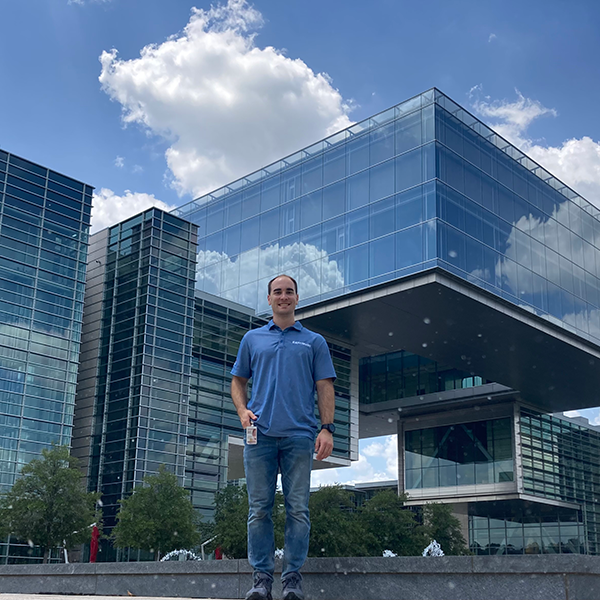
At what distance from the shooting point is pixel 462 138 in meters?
34.6

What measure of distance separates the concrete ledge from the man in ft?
3.65

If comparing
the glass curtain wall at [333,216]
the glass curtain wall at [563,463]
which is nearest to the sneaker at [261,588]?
the glass curtain wall at [333,216]

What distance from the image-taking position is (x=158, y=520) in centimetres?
2953

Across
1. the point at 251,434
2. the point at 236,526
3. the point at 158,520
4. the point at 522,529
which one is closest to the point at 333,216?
the point at 236,526

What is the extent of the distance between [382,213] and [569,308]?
11.6 meters

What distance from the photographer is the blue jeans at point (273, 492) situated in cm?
546

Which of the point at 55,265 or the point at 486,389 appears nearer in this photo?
the point at 55,265

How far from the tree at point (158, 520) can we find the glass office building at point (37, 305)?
6.40m

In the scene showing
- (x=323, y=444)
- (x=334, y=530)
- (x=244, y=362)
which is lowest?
(x=334, y=530)

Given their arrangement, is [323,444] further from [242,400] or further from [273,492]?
[242,400]

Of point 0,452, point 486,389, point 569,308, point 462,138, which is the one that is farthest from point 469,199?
point 0,452

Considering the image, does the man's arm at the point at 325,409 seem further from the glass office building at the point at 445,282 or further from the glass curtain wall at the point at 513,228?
the glass curtain wall at the point at 513,228

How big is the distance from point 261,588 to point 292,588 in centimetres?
21

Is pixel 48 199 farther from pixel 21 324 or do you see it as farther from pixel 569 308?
pixel 569 308
